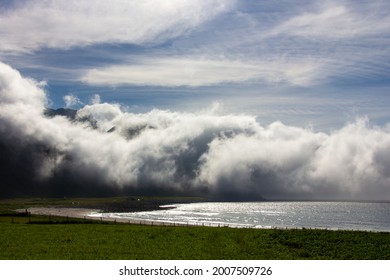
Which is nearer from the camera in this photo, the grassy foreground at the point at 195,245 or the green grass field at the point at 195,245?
the green grass field at the point at 195,245

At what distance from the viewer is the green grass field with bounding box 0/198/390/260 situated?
5419cm

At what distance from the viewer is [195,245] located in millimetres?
65375

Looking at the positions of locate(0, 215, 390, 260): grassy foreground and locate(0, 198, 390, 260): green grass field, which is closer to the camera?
locate(0, 198, 390, 260): green grass field

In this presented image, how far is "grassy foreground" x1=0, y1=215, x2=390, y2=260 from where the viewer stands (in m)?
54.4

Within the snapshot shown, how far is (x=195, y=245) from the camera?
214ft

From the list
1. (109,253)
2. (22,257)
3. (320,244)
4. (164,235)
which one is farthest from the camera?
(164,235)

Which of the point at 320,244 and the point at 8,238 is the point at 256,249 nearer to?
the point at 320,244

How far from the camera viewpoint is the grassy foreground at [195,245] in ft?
179

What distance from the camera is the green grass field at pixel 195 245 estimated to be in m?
54.2
